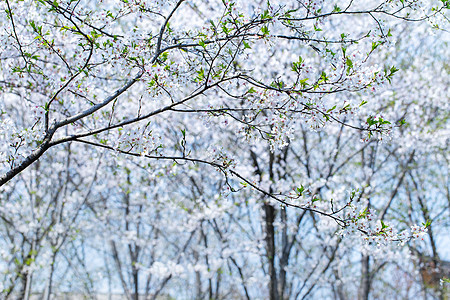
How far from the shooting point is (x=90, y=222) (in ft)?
36.3

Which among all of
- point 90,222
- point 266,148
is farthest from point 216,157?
point 90,222

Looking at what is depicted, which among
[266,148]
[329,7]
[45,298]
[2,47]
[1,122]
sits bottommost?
[45,298]

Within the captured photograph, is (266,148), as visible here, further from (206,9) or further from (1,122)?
(1,122)

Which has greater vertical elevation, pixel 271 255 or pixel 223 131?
pixel 223 131

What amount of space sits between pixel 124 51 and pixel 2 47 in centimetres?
133

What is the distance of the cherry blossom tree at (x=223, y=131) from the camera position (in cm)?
311

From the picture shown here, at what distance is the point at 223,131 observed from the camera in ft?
29.2

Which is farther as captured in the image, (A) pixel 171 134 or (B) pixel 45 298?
(A) pixel 171 134

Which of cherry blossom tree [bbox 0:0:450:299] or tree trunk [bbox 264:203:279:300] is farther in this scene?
tree trunk [bbox 264:203:279:300]

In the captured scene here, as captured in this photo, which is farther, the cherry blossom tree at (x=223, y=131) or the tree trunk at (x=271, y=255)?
the tree trunk at (x=271, y=255)

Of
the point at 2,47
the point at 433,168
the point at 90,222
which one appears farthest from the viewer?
the point at 433,168

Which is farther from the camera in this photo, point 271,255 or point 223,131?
point 223,131

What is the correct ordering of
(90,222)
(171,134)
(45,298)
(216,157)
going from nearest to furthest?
(216,157), (45,298), (171,134), (90,222)

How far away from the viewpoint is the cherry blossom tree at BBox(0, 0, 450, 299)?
3111mm
